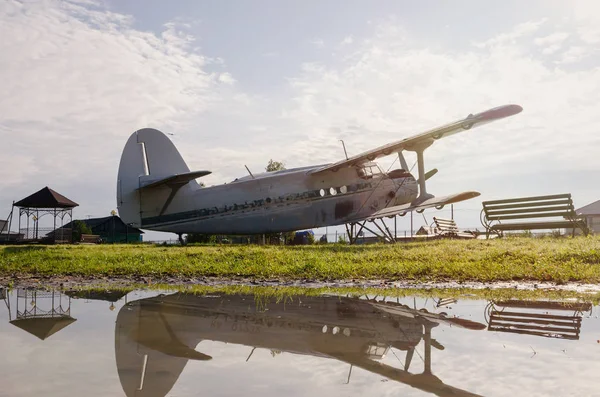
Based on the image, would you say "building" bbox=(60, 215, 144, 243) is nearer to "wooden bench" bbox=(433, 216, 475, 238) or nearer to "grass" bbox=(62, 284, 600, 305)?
"wooden bench" bbox=(433, 216, 475, 238)

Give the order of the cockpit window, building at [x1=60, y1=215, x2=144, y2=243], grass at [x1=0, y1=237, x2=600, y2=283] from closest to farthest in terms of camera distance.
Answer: grass at [x1=0, y1=237, x2=600, y2=283], the cockpit window, building at [x1=60, y1=215, x2=144, y2=243]

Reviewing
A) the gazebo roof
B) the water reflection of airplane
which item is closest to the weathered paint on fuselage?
the water reflection of airplane

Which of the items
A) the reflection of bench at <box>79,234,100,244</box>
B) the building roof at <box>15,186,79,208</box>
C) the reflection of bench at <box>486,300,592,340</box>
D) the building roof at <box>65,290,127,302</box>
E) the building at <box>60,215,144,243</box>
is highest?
the building roof at <box>15,186,79,208</box>

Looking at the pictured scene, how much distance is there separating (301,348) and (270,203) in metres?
16.6

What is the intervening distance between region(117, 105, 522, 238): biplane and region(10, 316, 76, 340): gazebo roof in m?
12.9

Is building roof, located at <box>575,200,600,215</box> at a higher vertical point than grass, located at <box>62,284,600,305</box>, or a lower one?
higher

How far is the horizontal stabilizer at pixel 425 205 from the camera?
63.7 feet

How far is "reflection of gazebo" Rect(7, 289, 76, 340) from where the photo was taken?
476cm

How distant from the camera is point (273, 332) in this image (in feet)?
14.6

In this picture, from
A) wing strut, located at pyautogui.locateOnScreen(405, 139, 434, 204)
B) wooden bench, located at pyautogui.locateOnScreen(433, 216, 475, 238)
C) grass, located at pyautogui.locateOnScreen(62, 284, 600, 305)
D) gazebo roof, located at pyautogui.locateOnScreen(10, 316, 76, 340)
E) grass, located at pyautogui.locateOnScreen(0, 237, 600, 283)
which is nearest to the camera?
gazebo roof, located at pyautogui.locateOnScreen(10, 316, 76, 340)

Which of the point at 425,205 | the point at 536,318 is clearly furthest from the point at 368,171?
the point at 536,318

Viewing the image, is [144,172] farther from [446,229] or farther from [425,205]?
[446,229]

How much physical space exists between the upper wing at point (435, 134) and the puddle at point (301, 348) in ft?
48.6

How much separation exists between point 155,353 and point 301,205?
17276 mm
